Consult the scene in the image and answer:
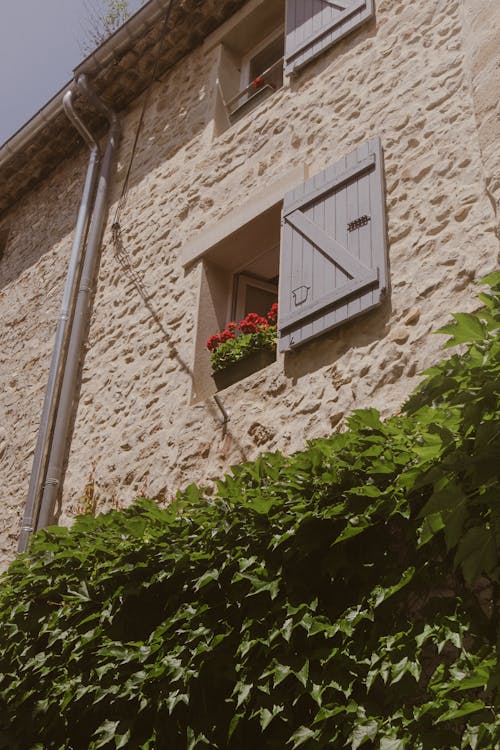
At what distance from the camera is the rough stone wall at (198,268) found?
4250 millimetres

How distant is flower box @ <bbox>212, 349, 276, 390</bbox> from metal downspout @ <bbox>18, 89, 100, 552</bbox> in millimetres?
1686

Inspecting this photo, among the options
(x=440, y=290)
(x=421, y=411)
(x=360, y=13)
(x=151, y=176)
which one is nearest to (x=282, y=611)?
(x=421, y=411)

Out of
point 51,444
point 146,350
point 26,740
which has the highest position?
point 146,350

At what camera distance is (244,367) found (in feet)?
16.5

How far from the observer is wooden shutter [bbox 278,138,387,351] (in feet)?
14.7

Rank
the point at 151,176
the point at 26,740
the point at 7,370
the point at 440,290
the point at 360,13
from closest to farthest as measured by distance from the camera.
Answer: the point at 26,740
the point at 440,290
the point at 360,13
the point at 151,176
the point at 7,370

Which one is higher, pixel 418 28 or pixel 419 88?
pixel 418 28

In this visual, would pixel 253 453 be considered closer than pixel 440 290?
No

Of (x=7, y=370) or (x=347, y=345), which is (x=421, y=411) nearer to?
(x=347, y=345)

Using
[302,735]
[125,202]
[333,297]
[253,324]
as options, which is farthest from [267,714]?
[125,202]

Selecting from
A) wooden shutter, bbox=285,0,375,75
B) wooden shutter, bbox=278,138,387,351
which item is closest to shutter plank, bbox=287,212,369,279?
wooden shutter, bbox=278,138,387,351

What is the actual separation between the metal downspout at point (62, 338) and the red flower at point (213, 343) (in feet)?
5.36

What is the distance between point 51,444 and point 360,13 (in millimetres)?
3710

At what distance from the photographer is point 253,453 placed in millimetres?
4602
